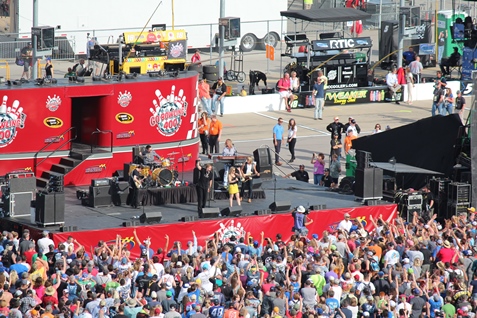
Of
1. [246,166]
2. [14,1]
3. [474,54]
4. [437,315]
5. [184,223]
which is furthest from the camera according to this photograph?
[14,1]

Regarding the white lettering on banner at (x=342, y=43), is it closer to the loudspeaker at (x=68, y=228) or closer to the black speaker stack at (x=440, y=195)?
the black speaker stack at (x=440, y=195)

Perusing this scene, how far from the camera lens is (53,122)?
28.6m

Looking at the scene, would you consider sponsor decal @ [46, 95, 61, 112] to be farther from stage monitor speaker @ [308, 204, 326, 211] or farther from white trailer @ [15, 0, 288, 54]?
white trailer @ [15, 0, 288, 54]

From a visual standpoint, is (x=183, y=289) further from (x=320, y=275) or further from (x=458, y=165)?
(x=458, y=165)

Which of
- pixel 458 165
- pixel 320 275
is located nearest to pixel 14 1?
pixel 458 165

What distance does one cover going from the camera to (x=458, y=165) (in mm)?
29078

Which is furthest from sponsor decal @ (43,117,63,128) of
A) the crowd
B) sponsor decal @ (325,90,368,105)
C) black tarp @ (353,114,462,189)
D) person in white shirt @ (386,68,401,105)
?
person in white shirt @ (386,68,401,105)

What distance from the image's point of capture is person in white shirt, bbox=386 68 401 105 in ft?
139

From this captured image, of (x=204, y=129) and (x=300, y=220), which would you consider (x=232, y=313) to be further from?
(x=204, y=129)

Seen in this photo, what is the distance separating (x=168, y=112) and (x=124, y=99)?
4.38 ft

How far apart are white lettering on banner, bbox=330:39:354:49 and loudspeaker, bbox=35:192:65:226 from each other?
805 inches

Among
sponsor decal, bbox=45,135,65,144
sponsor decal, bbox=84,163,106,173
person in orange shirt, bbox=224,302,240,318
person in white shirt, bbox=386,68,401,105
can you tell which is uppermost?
person in white shirt, bbox=386,68,401,105

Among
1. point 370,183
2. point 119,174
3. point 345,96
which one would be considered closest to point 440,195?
point 370,183

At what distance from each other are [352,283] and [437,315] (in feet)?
5.34
